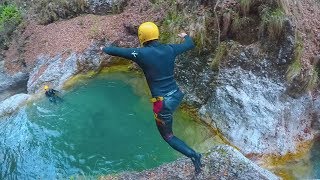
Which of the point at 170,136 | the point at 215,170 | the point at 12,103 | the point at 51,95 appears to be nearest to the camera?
the point at 170,136

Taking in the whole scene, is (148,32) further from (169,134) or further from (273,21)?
(273,21)

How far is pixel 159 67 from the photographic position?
5.03 m

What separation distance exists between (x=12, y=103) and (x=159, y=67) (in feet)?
13.3

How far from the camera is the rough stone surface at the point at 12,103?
25.0 feet

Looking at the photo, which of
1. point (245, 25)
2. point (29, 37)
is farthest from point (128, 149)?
point (29, 37)

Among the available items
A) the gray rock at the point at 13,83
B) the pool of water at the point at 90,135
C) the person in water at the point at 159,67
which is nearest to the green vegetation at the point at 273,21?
the pool of water at the point at 90,135

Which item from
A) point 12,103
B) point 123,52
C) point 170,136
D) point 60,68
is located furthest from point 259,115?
point 12,103

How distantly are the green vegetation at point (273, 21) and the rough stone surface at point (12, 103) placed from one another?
4.91 metres

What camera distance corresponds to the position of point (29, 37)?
9570 mm

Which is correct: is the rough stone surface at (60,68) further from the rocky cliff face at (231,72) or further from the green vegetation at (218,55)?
the green vegetation at (218,55)

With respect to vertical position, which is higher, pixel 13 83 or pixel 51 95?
pixel 51 95

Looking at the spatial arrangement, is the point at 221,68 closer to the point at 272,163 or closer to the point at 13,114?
the point at 272,163

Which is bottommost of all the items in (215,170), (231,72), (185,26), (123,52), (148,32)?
(215,170)

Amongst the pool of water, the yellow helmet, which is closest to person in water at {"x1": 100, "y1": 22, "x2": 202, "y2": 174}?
the yellow helmet
